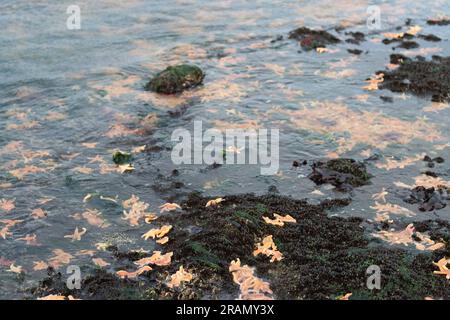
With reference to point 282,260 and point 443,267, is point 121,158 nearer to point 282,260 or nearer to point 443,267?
point 282,260

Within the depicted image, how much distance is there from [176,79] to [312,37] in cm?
626

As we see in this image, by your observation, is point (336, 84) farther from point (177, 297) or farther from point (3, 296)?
point (3, 296)

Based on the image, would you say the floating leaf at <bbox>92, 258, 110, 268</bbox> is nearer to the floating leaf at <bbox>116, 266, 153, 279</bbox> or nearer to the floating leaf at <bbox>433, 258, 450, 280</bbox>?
the floating leaf at <bbox>116, 266, 153, 279</bbox>

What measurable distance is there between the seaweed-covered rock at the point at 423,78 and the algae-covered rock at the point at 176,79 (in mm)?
5631

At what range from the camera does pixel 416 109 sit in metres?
15.9

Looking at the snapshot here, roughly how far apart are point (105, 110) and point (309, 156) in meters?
5.98

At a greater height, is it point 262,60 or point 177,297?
point 262,60

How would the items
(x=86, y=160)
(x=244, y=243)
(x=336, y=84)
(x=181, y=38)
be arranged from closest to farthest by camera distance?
(x=244, y=243)
(x=86, y=160)
(x=336, y=84)
(x=181, y=38)

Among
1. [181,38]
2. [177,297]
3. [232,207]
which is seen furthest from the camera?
[181,38]

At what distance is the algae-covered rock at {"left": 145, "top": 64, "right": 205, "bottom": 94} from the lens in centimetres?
1728

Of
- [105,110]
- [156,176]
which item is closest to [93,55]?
[105,110]

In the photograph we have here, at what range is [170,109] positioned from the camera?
53.4 ft

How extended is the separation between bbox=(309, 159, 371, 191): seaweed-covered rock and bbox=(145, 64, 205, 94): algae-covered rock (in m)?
5.88

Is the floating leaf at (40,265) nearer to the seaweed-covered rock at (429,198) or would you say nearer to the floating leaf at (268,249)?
the floating leaf at (268,249)
